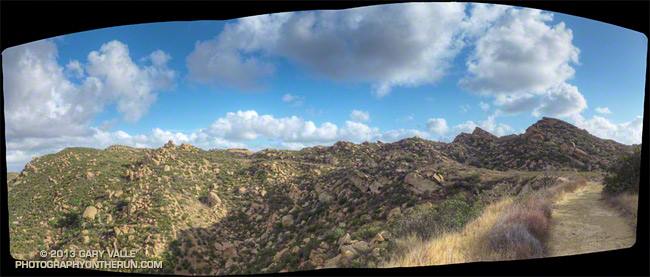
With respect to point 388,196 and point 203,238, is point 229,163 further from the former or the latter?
point 388,196

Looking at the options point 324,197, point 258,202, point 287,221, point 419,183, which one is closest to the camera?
point 419,183

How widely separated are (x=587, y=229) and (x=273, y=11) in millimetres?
5396

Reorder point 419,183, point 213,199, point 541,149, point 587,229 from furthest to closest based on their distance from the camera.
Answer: point 213,199 < point 419,183 < point 541,149 < point 587,229

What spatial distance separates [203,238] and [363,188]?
23.6 feet

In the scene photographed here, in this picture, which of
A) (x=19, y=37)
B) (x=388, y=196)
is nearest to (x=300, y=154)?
(x=388, y=196)

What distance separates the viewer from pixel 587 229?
3736 millimetres

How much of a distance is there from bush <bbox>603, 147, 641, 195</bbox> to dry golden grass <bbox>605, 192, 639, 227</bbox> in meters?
0.14

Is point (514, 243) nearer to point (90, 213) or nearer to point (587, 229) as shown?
point (587, 229)

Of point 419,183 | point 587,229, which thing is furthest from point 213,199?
point 587,229

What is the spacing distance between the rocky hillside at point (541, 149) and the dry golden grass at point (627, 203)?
0.73 metres

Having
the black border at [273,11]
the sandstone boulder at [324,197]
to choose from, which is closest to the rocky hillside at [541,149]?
the black border at [273,11]

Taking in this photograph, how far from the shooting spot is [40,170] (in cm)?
930

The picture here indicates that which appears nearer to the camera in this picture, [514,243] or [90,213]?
[514,243]

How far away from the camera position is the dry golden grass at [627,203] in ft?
11.5
